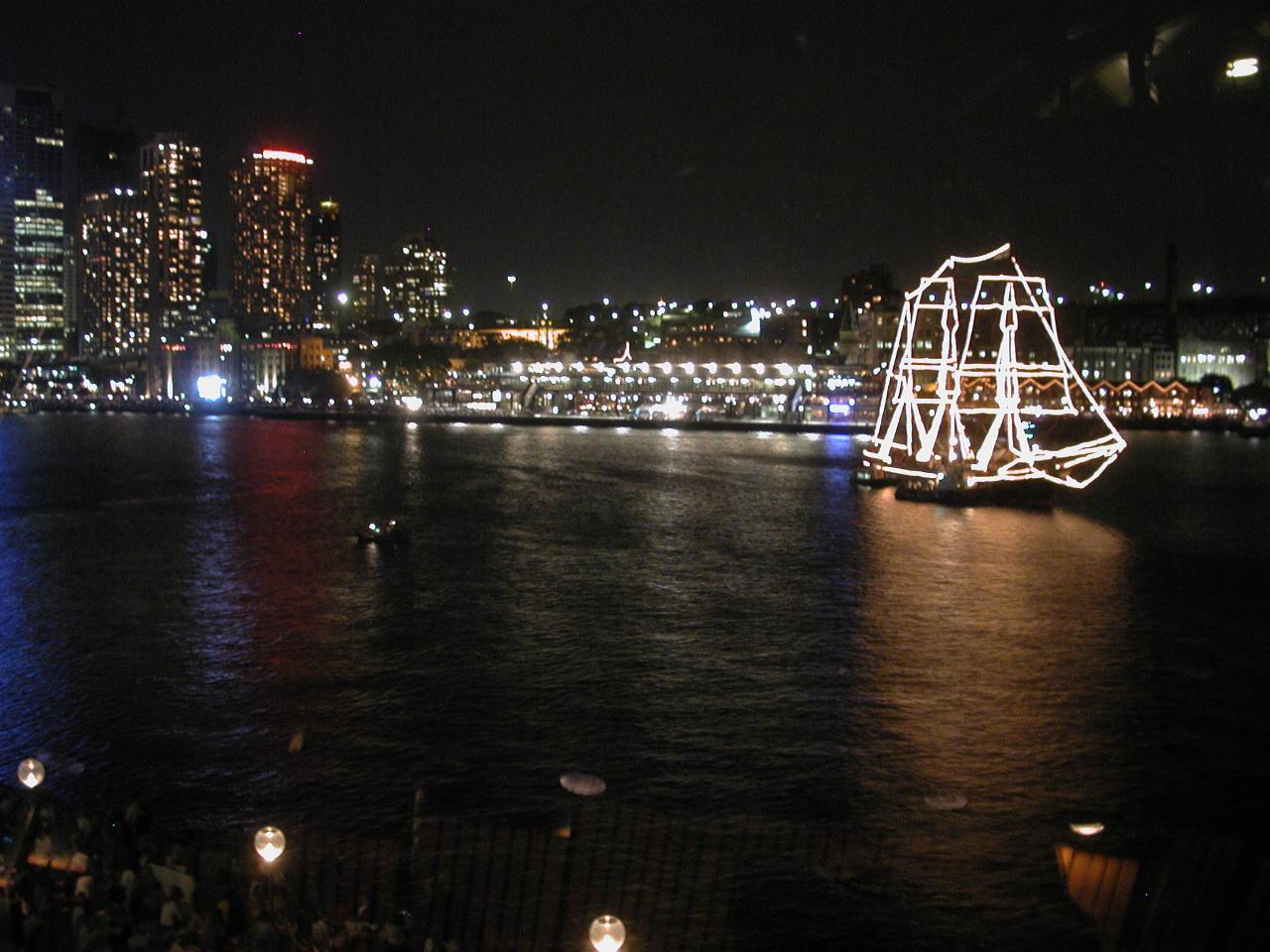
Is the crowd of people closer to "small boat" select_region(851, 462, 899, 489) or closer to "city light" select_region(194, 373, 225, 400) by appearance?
"small boat" select_region(851, 462, 899, 489)

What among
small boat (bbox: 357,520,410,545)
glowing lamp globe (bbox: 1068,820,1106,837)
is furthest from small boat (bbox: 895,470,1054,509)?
glowing lamp globe (bbox: 1068,820,1106,837)

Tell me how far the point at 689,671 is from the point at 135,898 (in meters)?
6.65

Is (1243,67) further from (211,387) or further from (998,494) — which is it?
(211,387)

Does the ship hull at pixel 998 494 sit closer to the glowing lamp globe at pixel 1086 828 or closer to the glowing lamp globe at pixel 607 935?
the glowing lamp globe at pixel 1086 828

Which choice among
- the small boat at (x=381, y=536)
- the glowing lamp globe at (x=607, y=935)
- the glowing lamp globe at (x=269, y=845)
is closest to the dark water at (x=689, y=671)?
the small boat at (x=381, y=536)

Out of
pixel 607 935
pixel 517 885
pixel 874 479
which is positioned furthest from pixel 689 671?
pixel 874 479

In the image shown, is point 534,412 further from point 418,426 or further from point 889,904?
point 889,904

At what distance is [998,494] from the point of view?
27.3 metres

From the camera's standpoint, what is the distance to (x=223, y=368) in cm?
12706

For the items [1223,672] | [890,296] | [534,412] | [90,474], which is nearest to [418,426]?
[534,412]

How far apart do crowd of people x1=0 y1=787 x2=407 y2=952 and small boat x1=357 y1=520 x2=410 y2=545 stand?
13.5 metres

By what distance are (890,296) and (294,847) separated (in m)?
101

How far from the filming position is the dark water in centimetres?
798

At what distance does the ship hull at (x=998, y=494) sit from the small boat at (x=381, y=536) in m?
13.0
